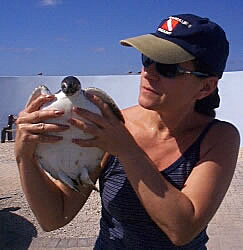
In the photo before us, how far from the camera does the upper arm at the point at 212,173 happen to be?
4.65 feet

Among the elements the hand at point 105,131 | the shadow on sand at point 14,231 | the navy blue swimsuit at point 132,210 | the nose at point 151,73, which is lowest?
the shadow on sand at point 14,231

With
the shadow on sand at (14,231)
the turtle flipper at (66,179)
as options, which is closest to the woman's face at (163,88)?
the turtle flipper at (66,179)

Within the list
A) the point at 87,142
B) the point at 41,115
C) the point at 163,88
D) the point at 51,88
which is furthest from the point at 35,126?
the point at 51,88

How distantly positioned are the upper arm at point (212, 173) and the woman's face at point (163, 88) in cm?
17

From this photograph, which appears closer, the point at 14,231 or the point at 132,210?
the point at 132,210

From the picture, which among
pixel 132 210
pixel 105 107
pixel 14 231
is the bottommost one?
pixel 14 231

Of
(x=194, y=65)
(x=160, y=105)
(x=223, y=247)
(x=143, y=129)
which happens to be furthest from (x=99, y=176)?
(x=223, y=247)

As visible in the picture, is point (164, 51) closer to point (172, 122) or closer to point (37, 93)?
point (172, 122)

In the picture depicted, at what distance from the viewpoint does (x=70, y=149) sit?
154 cm

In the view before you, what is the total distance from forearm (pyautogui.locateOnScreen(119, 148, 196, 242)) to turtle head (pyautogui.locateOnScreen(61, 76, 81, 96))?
0.25m

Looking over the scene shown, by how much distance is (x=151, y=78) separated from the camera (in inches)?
58.6

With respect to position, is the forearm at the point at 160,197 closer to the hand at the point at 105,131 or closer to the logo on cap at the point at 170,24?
the hand at the point at 105,131

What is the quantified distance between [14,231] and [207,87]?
360cm

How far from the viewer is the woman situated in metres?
1.39
